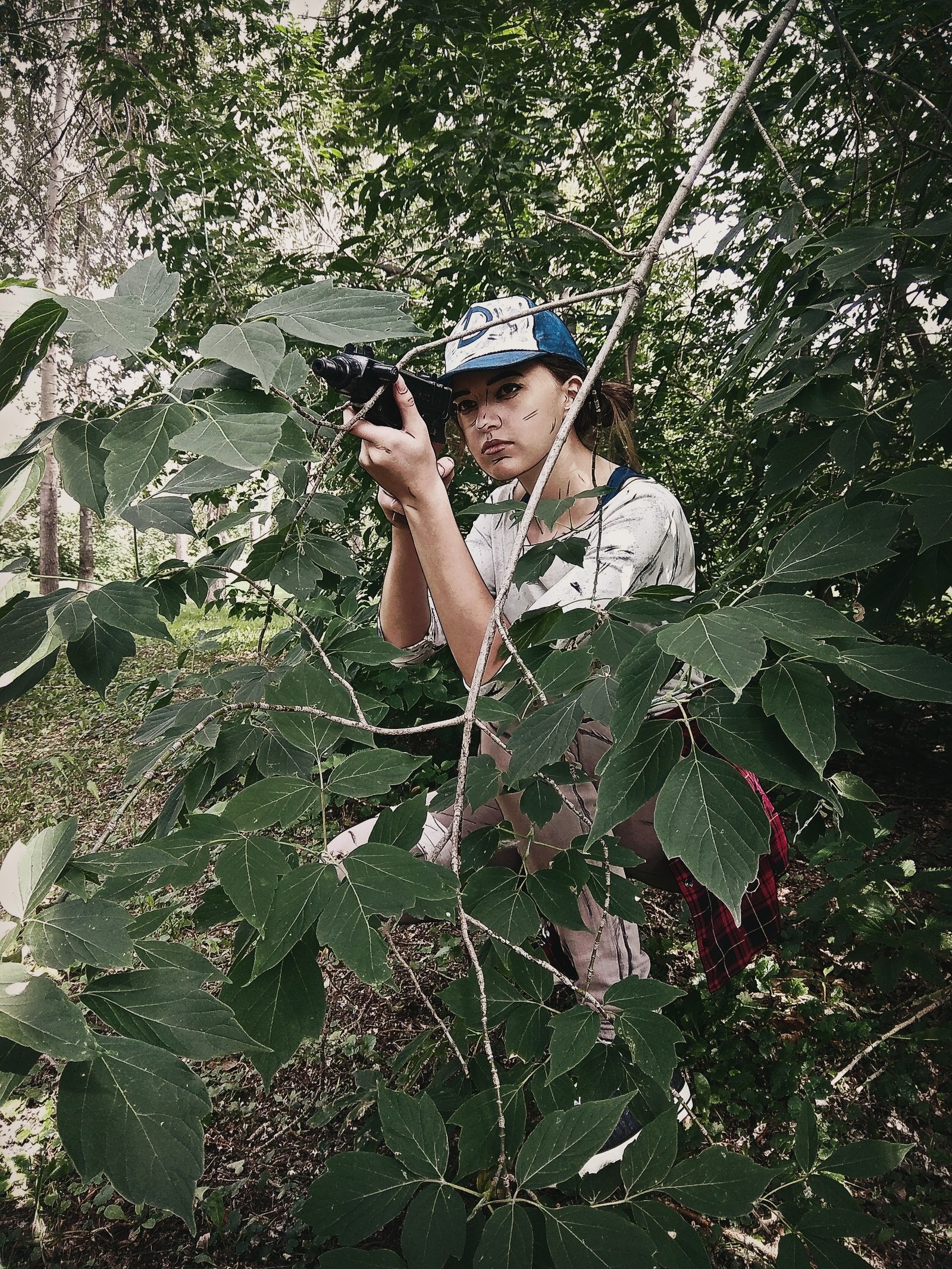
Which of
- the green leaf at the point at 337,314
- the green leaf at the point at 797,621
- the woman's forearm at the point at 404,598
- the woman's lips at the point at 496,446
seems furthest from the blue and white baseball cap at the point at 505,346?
the green leaf at the point at 797,621

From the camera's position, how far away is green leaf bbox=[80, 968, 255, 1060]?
540 millimetres

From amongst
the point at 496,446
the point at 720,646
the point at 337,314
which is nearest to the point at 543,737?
the point at 720,646

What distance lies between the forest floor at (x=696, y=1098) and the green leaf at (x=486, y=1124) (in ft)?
2.20

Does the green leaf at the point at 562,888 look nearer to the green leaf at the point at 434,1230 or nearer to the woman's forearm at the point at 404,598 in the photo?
the green leaf at the point at 434,1230

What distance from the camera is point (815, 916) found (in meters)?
1.79

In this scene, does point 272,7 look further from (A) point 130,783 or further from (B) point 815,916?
(B) point 815,916

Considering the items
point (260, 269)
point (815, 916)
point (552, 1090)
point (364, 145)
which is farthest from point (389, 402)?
point (364, 145)

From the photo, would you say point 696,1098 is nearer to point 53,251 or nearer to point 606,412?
point 606,412

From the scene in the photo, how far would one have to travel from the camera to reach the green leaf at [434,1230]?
0.53m

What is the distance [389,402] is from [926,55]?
1.81m

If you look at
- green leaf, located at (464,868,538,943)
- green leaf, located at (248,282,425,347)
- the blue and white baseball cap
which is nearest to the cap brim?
the blue and white baseball cap

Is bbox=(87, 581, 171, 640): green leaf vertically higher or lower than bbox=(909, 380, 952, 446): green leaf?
higher

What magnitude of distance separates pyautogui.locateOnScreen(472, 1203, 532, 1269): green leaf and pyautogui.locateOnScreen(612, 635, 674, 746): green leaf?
0.36 metres

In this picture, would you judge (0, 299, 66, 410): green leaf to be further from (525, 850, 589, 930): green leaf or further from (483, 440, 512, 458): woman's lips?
(483, 440, 512, 458): woman's lips
